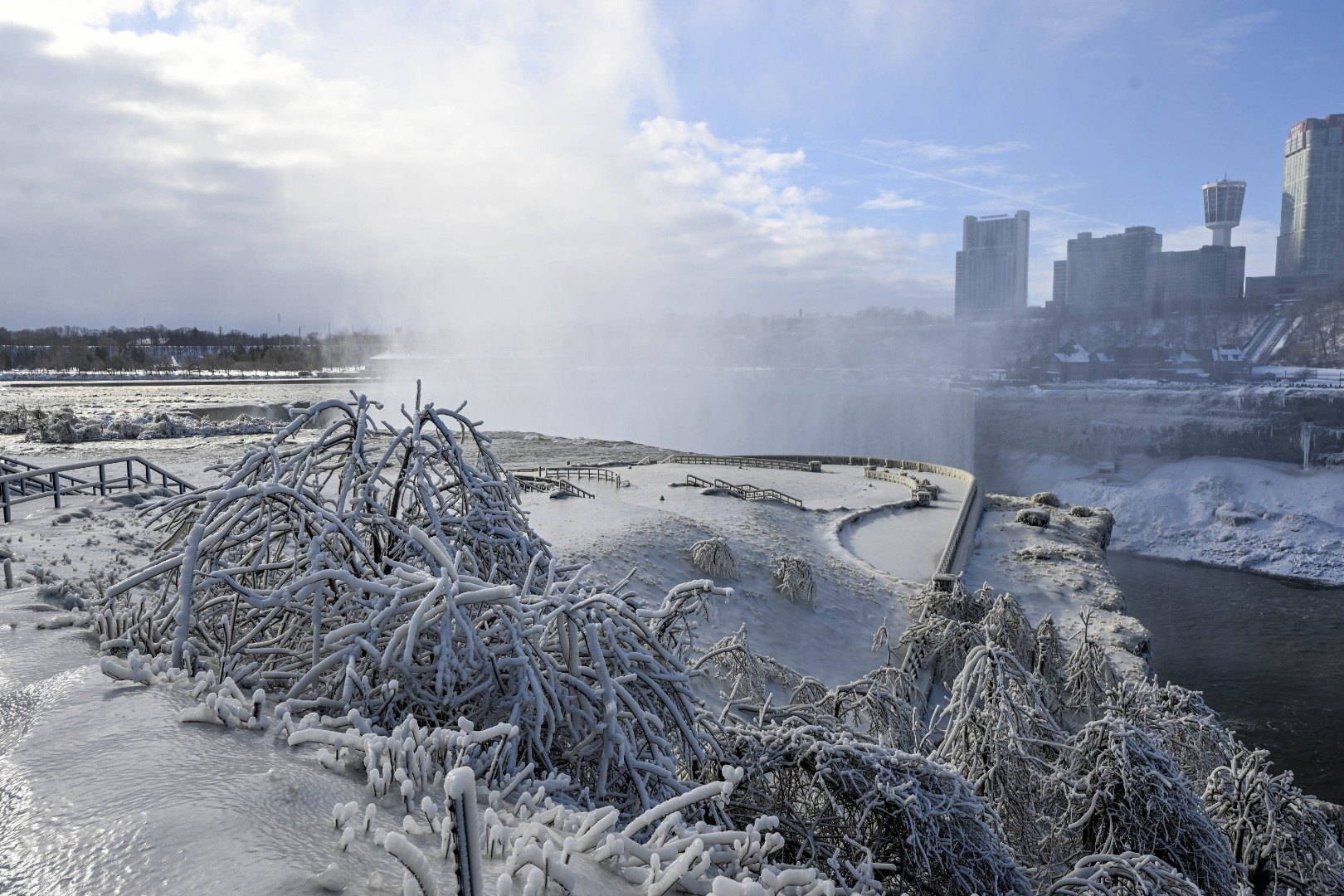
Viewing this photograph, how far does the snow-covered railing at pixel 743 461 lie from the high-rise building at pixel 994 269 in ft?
430

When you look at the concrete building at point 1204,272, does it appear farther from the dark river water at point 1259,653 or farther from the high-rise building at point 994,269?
the dark river water at point 1259,653

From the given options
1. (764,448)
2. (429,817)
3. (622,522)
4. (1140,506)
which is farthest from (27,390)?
(1140,506)

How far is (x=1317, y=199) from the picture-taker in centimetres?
11881

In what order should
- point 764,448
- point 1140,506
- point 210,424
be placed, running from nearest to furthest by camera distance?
point 210,424, point 1140,506, point 764,448

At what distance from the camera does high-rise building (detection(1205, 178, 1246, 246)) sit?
150 meters

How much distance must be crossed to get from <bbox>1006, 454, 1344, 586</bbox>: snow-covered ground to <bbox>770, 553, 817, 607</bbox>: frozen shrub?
1701 inches

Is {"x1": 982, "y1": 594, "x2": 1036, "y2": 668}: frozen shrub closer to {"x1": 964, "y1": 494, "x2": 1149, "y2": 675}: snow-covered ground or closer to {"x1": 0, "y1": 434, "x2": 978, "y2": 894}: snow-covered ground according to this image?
{"x1": 964, "y1": 494, "x2": 1149, "y2": 675}: snow-covered ground

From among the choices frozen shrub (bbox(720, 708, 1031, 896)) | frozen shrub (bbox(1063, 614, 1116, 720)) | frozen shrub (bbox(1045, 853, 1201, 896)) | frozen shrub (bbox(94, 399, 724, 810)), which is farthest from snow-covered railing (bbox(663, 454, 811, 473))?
frozen shrub (bbox(720, 708, 1031, 896))

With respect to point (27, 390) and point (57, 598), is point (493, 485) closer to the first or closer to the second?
point (57, 598)

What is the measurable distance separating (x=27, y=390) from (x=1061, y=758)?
4107 inches

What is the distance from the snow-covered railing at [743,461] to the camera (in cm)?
4022

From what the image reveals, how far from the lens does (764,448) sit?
88375mm

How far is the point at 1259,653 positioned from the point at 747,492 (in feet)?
76.0

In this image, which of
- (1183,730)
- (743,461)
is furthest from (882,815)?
(743,461)
